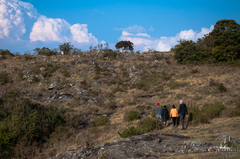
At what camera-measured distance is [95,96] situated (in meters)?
21.3

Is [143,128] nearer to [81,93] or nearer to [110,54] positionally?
[81,93]

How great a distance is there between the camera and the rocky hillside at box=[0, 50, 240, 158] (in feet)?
33.2

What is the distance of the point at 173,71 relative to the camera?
28.0 m

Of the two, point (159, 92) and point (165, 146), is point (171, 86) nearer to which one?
point (159, 92)

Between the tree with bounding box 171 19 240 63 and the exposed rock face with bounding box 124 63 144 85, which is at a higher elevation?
the tree with bounding box 171 19 240 63

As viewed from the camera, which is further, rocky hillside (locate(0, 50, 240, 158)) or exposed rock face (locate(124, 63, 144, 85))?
exposed rock face (locate(124, 63, 144, 85))

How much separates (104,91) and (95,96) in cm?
215

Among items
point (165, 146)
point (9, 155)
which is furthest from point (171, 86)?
point (9, 155)

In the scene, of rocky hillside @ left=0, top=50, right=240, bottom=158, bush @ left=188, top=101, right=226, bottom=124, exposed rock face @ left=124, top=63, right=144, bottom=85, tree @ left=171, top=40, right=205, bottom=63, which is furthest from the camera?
tree @ left=171, top=40, right=205, bottom=63

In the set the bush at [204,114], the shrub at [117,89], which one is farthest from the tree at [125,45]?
the bush at [204,114]

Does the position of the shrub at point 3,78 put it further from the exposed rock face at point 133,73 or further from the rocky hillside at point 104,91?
the exposed rock face at point 133,73

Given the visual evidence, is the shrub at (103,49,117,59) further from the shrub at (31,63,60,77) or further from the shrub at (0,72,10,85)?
the shrub at (0,72,10,85)

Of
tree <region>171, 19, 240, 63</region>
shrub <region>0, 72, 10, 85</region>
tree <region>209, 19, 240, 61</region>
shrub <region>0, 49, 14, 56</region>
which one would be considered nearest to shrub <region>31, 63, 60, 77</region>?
shrub <region>0, 72, 10, 85</region>

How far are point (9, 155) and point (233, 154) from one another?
32.6 feet
